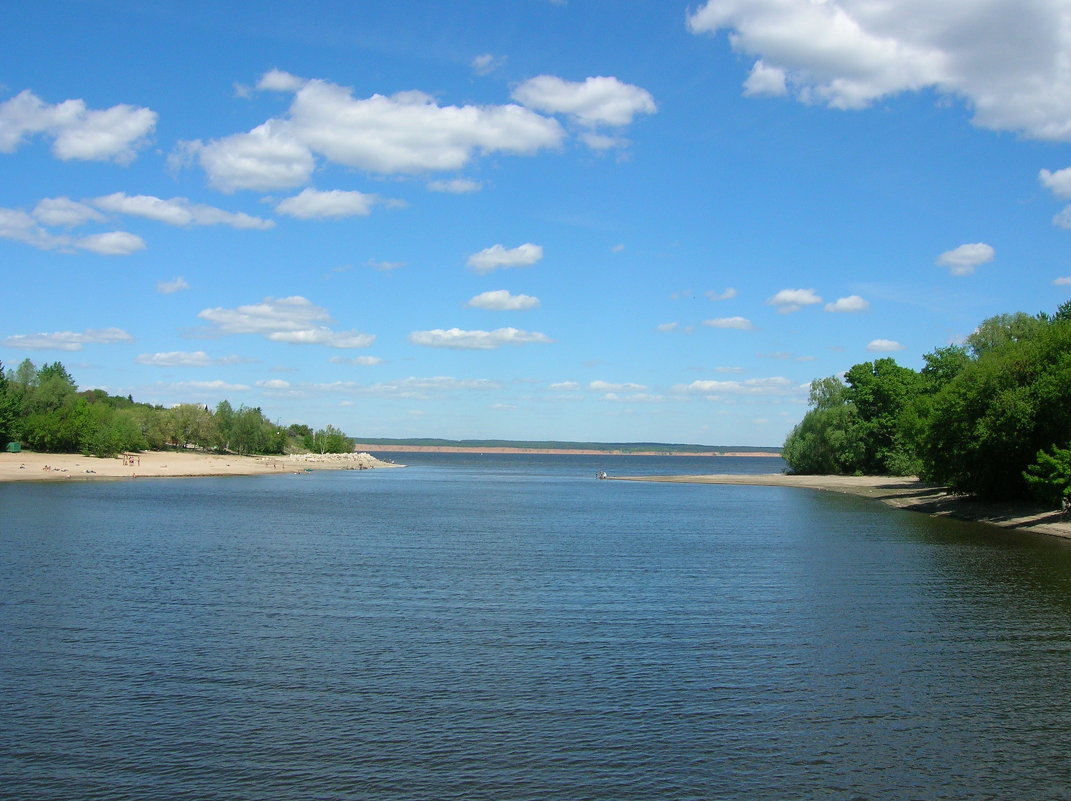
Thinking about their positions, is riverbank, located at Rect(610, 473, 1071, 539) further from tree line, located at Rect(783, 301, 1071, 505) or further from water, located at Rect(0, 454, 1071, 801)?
water, located at Rect(0, 454, 1071, 801)

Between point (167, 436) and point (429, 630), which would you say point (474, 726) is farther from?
point (167, 436)

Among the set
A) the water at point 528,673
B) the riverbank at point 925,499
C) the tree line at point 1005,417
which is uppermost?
the tree line at point 1005,417

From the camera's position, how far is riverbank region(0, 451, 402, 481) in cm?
10531

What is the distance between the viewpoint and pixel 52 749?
14.6 m

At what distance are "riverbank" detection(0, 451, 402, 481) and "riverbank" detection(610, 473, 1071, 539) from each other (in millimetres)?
71398

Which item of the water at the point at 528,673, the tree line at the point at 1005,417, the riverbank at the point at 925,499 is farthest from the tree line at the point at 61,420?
the tree line at the point at 1005,417

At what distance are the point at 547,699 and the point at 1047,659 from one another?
12364 millimetres

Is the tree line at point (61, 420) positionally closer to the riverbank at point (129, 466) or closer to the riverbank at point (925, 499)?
the riverbank at point (129, 466)

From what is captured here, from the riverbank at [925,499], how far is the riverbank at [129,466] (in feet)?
234

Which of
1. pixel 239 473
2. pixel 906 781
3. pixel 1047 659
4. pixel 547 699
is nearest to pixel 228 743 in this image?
pixel 547 699

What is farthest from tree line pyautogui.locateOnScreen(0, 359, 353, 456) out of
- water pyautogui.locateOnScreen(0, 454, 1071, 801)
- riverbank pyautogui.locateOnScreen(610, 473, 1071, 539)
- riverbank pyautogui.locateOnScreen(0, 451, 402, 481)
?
water pyautogui.locateOnScreen(0, 454, 1071, 801)

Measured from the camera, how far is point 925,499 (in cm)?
7725

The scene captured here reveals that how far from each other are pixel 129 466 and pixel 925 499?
10076cm

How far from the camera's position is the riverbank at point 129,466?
105312 millimetres
